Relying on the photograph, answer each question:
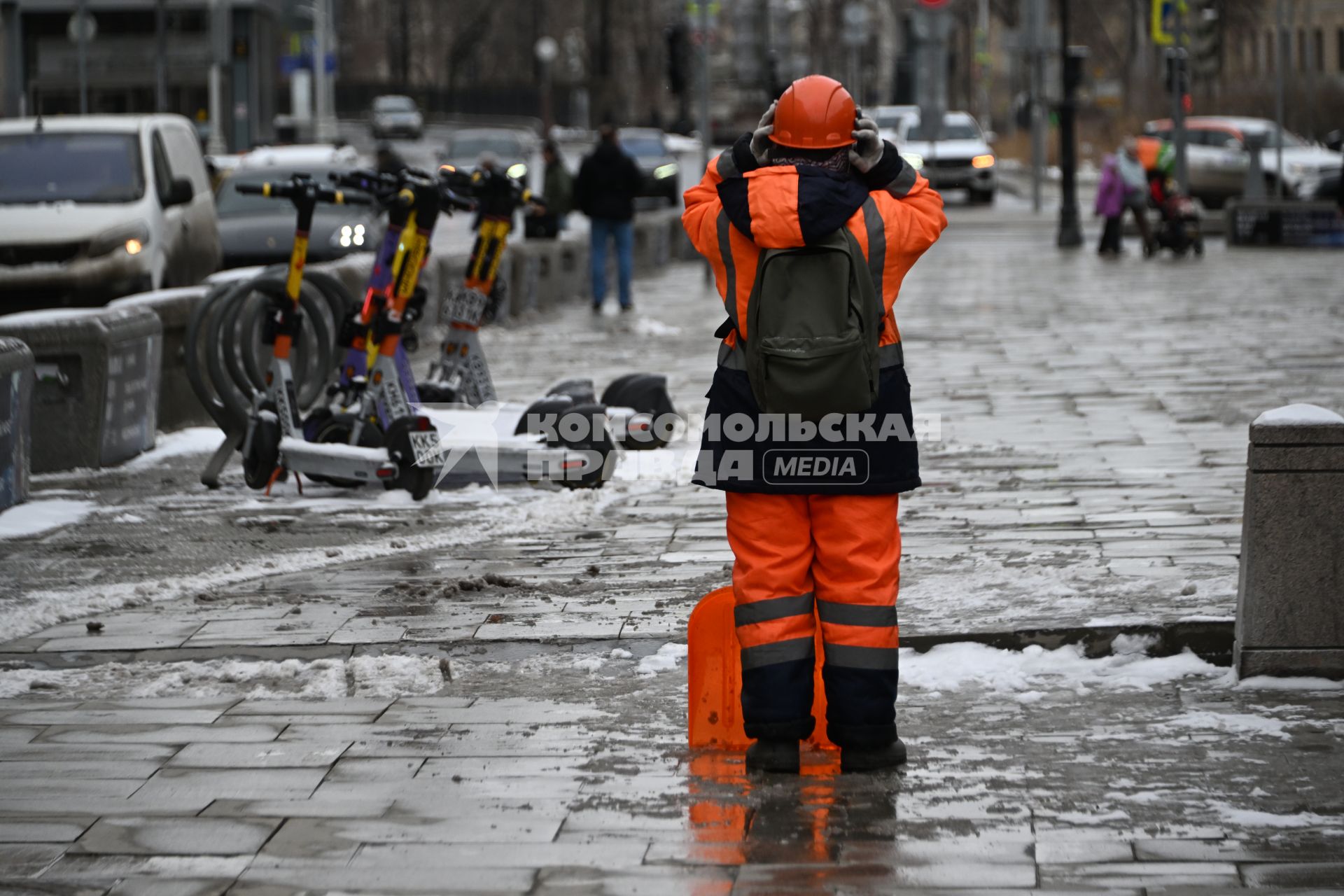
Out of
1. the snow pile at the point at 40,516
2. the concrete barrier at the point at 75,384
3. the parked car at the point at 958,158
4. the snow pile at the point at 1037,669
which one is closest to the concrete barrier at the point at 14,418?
the snow pile at the point at 40,516

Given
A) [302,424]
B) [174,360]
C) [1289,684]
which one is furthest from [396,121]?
[1289,684]

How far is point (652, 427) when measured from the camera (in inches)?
406

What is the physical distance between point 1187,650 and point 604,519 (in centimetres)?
308

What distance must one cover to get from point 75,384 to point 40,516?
4.64 ft

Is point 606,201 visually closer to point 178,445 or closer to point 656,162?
point 178,445

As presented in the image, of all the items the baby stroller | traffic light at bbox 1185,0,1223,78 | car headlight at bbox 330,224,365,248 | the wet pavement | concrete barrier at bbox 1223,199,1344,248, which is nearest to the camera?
the wet pavement

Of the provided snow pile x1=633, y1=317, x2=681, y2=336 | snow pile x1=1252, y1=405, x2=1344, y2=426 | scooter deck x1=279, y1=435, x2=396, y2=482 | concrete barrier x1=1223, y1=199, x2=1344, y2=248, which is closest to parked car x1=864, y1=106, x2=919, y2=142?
concrete barrier x1=1223, y1=199, x2=1344, y2=248

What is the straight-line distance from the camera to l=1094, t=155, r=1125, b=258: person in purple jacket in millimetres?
25281

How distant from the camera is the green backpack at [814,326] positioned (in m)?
4.76

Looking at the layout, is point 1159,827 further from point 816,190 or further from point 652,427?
point 652,427

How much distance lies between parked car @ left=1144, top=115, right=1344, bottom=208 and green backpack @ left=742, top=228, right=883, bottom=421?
1175 inches

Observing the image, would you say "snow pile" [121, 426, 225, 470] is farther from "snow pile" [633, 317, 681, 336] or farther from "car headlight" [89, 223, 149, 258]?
"snow pile" [633, 317, 681, 336]

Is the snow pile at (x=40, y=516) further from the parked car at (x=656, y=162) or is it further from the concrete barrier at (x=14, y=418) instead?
the parked car at (x=656, y=162)

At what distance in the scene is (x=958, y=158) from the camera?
126 ft
